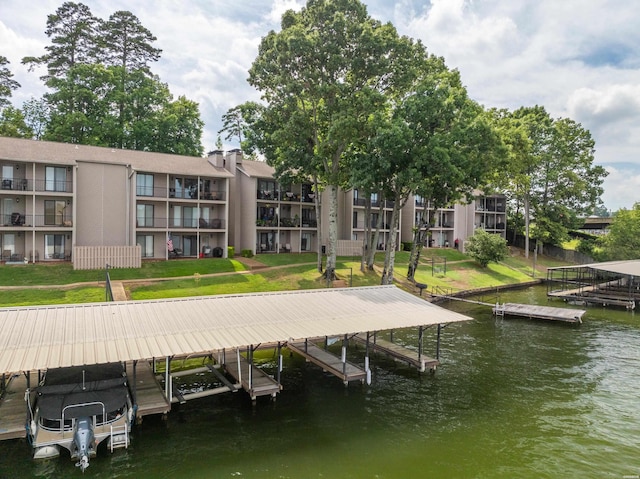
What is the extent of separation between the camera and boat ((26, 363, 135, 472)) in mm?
13641

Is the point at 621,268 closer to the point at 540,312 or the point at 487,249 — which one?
the point at 540,312

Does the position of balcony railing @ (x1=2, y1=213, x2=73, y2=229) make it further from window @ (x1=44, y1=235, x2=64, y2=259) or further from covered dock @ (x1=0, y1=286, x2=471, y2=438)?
covered dock @ (x1=0, y1=286, x2=471, y2=438)

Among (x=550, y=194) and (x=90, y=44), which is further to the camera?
(x=550, y=194)

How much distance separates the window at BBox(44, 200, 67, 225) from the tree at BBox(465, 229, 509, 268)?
43.8 meters

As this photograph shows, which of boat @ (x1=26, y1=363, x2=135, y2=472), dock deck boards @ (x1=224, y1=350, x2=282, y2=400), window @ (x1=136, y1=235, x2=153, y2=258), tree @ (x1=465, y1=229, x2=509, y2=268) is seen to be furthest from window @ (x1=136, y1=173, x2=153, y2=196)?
tree @ (x1=465, y1=229, x2=509, y2=268)

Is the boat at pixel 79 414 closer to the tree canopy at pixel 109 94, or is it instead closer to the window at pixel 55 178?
the window at pixel 55 178

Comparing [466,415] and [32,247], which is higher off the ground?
[32,247]

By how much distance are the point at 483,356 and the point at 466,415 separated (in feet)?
27.5

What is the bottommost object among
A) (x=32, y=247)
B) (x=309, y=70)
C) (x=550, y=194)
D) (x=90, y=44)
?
(x=32, y=247)

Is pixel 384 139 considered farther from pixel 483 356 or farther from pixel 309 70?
pixel 483 356

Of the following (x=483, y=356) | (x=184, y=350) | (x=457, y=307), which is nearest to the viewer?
(x=184, y=350)

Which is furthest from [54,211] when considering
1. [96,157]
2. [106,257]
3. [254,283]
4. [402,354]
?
[402,354]

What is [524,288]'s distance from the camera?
51.0m

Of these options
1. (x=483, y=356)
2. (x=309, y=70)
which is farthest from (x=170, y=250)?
(x=483, y=356)
